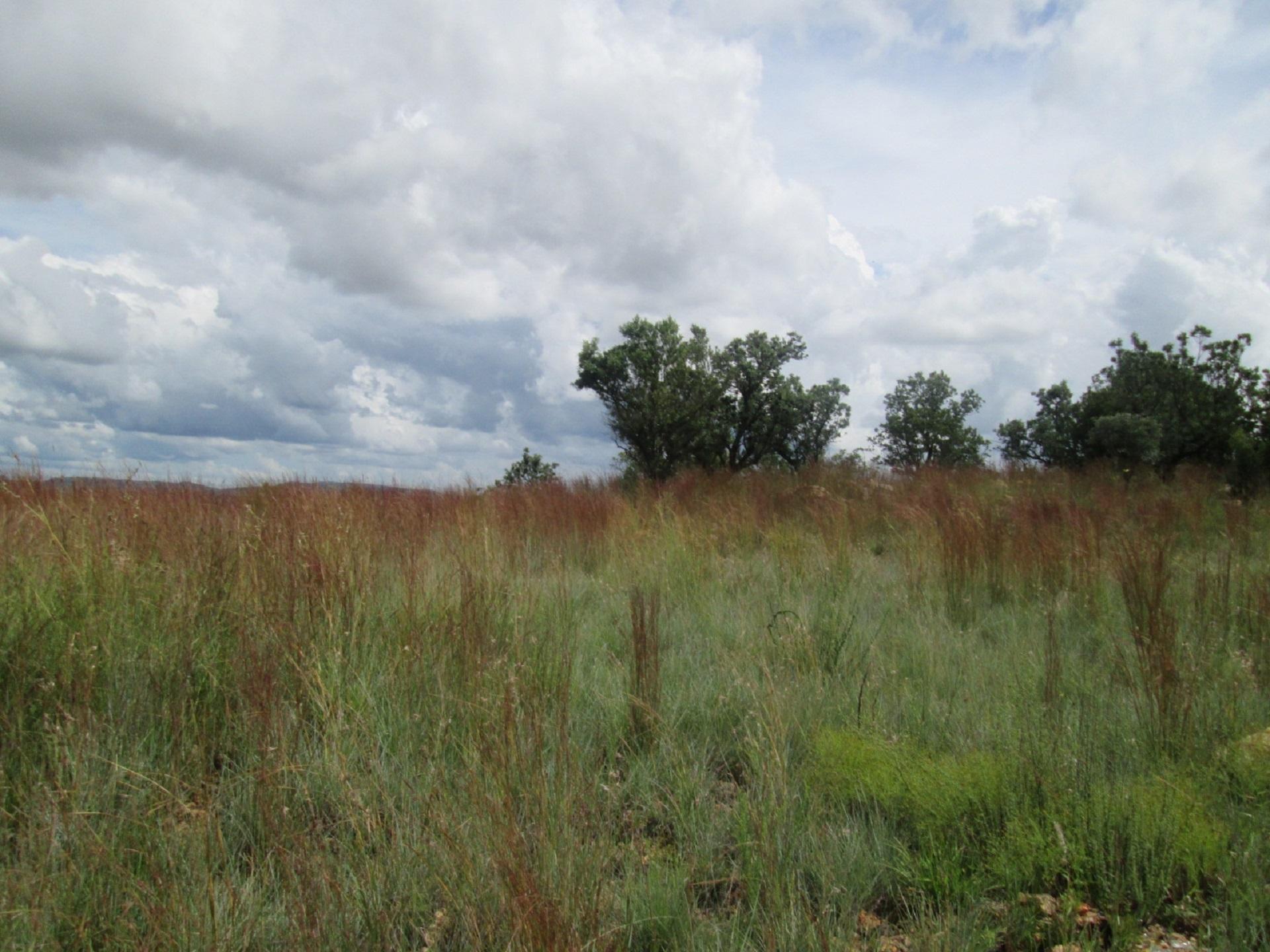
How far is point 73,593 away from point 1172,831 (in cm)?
411

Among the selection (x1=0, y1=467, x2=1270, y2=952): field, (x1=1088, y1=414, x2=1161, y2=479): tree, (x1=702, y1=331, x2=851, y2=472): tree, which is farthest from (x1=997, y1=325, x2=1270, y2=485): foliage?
(x1=0, y1=467, x2=1270, y2=952): field

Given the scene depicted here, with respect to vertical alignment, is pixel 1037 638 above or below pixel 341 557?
below

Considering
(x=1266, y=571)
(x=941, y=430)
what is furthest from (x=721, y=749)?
(x=941, y=430)

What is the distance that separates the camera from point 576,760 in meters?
2.19

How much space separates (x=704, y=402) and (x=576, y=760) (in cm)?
1521

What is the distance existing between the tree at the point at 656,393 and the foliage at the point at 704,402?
0.02m

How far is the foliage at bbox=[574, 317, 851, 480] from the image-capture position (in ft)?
55.3

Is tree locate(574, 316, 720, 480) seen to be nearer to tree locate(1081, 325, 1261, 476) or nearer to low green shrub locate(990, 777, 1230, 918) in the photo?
tree locate(1081, 325, 1261, 476)

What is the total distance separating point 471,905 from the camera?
1.77m

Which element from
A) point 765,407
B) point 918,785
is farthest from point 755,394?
point 918,785

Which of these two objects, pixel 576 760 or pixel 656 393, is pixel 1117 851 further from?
pixel 656 393

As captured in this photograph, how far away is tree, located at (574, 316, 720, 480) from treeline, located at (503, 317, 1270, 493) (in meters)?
0.02

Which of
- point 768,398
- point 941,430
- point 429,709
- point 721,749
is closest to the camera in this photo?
point 429,709

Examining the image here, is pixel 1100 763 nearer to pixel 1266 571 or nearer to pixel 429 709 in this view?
pixel 429 709
